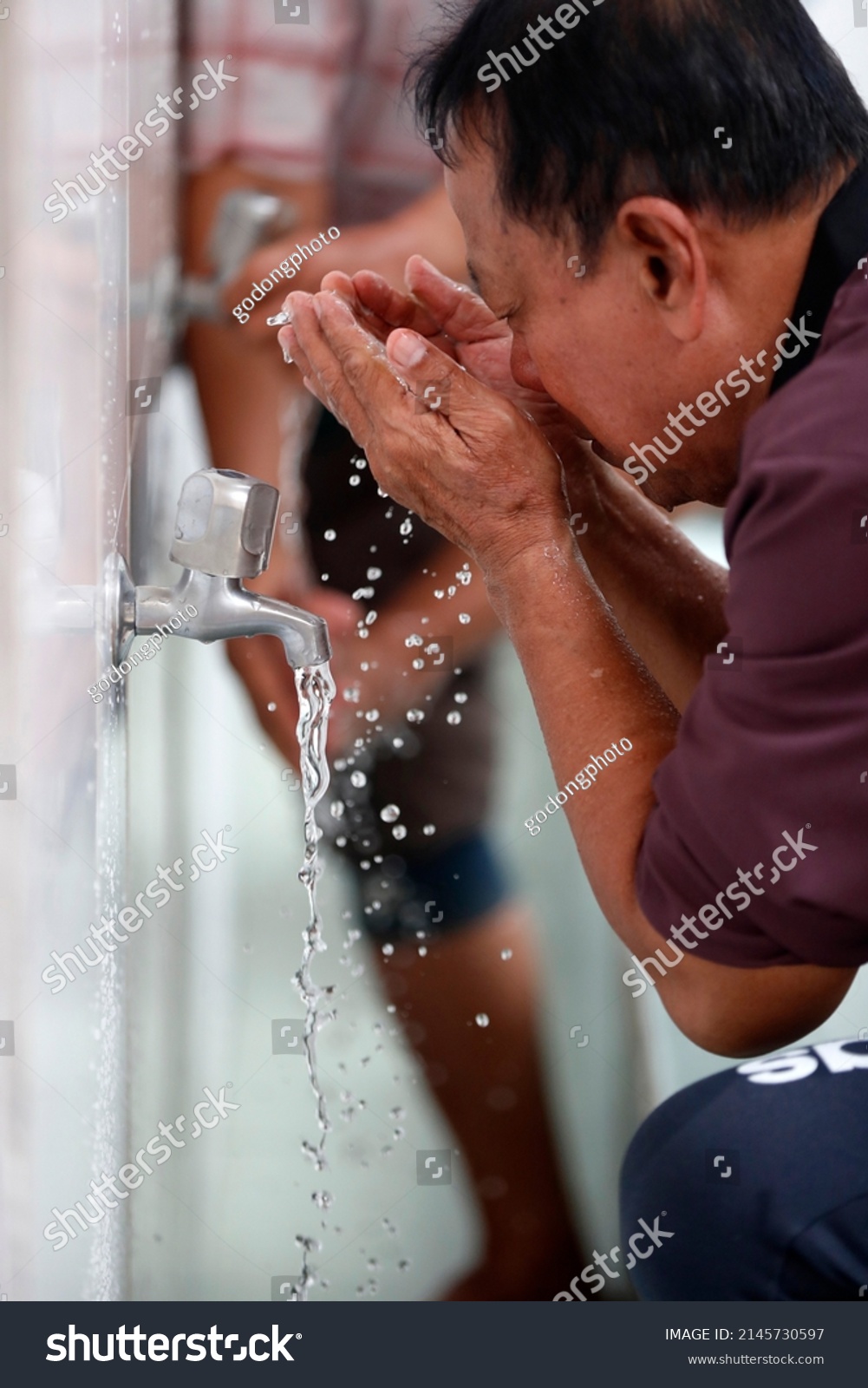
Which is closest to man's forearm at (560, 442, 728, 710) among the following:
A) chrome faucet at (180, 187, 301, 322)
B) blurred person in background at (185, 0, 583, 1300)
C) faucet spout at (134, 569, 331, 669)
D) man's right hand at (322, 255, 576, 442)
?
man's right hand at (322, 255, 576, 442)

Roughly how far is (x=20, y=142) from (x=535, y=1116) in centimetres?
82

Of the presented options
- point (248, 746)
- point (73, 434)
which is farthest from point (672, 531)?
point (248, 746)

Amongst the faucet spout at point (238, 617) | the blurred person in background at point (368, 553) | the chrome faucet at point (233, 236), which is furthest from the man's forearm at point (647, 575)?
the chrome faucet at point (233, 236)

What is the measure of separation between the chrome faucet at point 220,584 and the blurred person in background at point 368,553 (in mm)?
358

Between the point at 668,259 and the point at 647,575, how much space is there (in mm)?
209

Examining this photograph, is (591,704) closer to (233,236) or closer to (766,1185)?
(766,1185)

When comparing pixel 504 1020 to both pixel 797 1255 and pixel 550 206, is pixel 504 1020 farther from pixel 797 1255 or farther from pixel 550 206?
pixel 550 206

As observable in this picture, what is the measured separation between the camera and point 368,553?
956 millimetres
